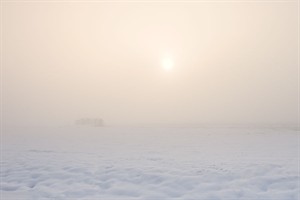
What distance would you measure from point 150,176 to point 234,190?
1.98 meters

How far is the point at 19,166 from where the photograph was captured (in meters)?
8.23

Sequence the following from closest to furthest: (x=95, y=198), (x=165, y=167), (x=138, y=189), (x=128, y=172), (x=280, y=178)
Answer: (x=95, y=198) → (x=138, y=189) → (x=280, y=178) → (x=128, y=172) → (x=165, y=167)

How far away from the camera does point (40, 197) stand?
5234 millimetres

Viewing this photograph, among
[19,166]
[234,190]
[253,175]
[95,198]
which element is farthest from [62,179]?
[253,175]

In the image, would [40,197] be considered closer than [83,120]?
Yes

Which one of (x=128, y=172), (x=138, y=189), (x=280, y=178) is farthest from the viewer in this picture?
(x=128, y=172)

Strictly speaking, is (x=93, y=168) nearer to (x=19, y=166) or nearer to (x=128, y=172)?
(x=128, y=172)

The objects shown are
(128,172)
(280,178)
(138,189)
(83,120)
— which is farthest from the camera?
(83,120)

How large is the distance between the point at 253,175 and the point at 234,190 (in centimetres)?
148

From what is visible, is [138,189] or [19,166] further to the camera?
[19,166]

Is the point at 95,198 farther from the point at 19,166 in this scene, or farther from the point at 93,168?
the point at 19,166

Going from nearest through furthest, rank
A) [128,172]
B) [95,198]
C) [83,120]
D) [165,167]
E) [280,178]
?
1. [95,198]
2. [280,178]
3. [128,172]
4. [165,167]
5. [83,120]

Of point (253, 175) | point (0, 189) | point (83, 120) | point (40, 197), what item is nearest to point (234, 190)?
point (253, 175)

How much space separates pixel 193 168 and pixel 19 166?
482 cm
